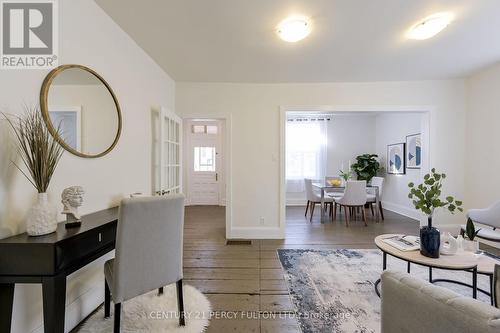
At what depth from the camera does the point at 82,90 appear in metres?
1.74

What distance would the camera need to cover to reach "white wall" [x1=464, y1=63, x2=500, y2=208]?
3212 mm

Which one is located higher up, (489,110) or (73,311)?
(489,110)

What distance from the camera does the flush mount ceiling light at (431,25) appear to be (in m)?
2.08

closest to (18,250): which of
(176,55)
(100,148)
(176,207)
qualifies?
(176,207)

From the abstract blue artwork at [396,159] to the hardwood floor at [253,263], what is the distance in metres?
1.23

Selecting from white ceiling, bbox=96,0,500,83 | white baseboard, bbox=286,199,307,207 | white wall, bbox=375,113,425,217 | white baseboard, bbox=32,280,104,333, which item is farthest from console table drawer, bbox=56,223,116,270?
white wall, bbox=375,113,425,217

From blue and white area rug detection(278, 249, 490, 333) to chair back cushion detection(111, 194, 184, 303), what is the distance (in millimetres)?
1151

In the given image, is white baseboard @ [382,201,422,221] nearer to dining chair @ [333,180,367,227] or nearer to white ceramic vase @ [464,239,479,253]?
dining chair @ [333,180,367,227]

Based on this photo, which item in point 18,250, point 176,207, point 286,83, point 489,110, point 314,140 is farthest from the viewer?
point 314,140

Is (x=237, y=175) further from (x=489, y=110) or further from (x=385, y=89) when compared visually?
(x=489, y=110)

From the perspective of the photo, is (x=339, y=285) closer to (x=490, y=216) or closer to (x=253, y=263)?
(x=253, y=263)

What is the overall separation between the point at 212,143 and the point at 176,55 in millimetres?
3733

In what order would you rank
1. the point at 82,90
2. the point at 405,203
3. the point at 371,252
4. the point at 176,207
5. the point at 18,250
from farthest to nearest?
the point at 405,203 → the point at 371,252 → the point at 82,90 → the point at 176,207 → the point at 18,250

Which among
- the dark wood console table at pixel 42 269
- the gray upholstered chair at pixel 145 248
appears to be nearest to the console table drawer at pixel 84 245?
the dark wood console table at pixel 42 269
